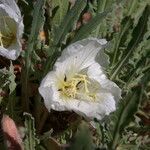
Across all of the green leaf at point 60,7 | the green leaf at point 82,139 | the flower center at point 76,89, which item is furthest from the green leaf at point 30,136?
the green leaf at point 60,7

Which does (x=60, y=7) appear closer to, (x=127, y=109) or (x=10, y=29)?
(x=10, y=29)

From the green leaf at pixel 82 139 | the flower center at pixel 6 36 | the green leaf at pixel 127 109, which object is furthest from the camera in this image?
the flower center at pixel 6 36

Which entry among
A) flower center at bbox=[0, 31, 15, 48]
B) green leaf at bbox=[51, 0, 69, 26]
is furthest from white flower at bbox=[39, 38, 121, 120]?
green leaf at bbox=[51, 0, 69, 26]

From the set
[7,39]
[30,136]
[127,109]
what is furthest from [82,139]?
[7,39]

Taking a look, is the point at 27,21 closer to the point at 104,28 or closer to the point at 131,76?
the point at 104,28

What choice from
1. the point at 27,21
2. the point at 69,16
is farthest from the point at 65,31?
the point at 27,21

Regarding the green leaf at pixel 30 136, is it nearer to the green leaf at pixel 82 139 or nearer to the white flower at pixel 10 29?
the white flower at pixel 10 29

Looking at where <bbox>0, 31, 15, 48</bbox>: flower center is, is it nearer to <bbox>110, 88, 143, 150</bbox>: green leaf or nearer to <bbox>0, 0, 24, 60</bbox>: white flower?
<bbox>0, 0, 24, 60</bbox>: white flower
